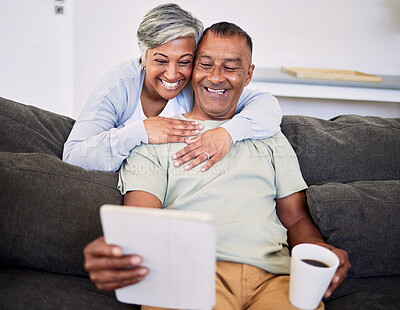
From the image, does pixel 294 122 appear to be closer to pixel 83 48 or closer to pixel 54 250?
pixel 54 250

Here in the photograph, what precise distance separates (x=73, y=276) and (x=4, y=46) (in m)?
2.72

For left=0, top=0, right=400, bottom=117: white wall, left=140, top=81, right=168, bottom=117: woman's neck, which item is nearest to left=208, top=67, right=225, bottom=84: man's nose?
left=140, top=81, right=168, bottom=117: woman's neck

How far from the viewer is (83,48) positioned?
3.31 metres

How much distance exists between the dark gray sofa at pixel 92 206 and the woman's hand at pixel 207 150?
248mm

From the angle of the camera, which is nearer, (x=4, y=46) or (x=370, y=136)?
(x=370, y=136)

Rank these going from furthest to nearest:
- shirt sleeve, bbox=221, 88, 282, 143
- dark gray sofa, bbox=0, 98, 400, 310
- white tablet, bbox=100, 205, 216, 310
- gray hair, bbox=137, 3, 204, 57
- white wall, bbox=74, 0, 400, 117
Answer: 1. white wall, bbox=74, 0, 400, 117
2. gray hair, bbox=137, 3, 204, 57
3. shirt sleeve, bbox=221, 88, 282, 143
4. dark gray sofa, bbox=0, 98, 400, 310
5. white tablet, bbox=100, 205, 216, 310

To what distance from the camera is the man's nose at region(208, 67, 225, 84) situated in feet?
4.81

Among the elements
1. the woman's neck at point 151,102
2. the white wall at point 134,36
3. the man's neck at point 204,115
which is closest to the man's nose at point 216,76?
the man's neck at point 204,115

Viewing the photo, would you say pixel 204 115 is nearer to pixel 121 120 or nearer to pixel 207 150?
pixel 207 150

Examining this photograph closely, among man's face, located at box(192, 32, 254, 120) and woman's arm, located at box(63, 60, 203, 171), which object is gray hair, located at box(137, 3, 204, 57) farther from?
woman's arm, located at box(63, 60, 203, 171)

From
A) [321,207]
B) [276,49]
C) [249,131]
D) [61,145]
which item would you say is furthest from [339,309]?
[276,49]

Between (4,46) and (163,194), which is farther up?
(4,46)

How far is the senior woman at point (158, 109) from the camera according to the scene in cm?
138

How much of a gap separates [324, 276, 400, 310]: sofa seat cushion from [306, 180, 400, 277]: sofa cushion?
3cm
